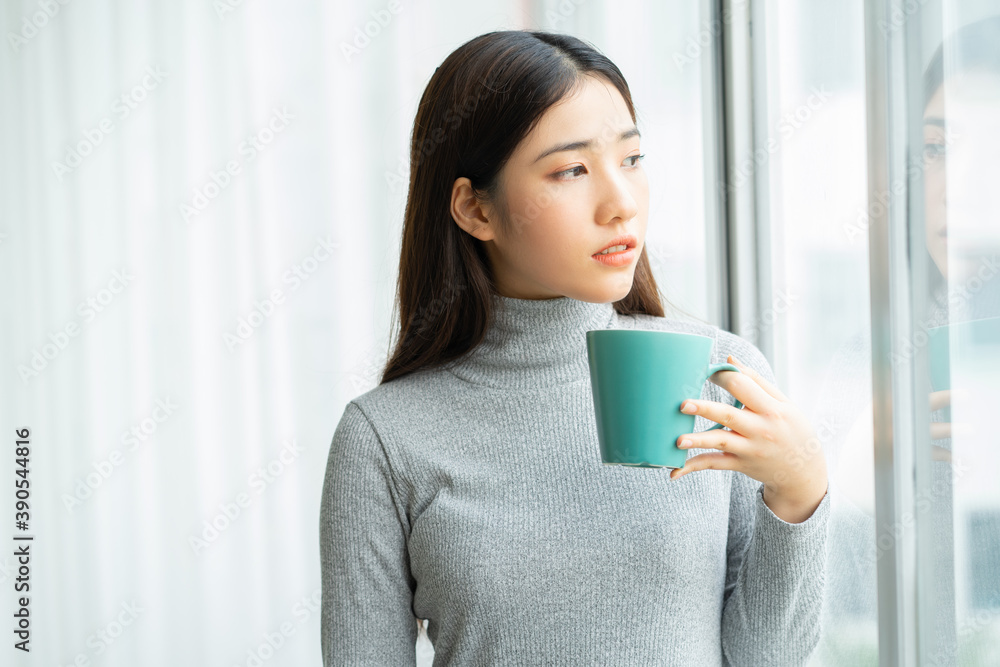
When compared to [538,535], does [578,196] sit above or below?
above

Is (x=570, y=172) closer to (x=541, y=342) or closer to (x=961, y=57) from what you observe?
(x=541, y=342)

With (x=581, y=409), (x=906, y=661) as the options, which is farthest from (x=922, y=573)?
(x=581, y=409)

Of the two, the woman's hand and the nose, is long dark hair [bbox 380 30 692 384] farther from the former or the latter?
the woman's hand

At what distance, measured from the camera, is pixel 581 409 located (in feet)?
3.33

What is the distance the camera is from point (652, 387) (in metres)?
0.71

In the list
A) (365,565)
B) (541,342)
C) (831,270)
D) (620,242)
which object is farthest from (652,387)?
(831,270)

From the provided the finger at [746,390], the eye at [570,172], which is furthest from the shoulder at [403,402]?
the finger at [746,390]

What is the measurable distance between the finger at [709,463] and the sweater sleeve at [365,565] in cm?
40

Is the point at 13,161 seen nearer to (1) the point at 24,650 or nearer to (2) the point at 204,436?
(2) the point at 204,436

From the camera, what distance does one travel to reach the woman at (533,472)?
2.97 ft

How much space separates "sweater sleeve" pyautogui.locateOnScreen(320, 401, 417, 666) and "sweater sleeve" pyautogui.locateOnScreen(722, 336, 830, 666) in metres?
0.38

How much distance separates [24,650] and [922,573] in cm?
197

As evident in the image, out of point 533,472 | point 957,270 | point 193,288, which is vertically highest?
point 957,270

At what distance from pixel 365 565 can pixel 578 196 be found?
1.63 feet
